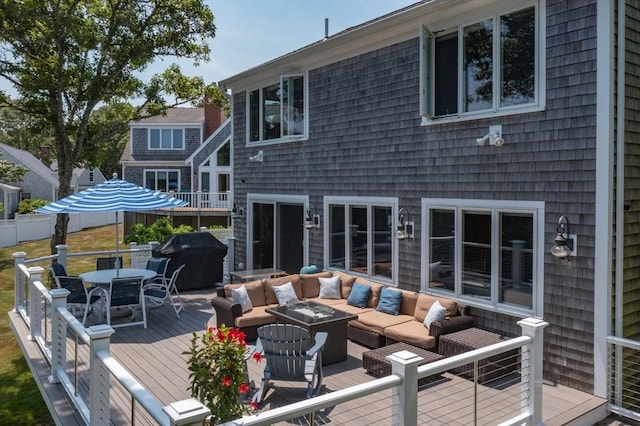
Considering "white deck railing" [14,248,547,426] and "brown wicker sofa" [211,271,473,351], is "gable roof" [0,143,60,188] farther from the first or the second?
"white deck railing" [14,248,547,426]

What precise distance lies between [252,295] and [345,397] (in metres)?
4.93

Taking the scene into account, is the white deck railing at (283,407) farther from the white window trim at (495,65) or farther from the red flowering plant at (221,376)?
the white window trim at (495,65)

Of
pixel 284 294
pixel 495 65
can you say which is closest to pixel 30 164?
pixel 284 294

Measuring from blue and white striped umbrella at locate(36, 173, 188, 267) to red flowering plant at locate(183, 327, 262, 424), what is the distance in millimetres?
5185

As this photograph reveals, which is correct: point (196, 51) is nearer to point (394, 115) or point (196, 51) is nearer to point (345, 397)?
point (394, 115)

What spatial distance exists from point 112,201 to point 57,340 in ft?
10.1

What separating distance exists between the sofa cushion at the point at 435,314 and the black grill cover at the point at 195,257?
20.4ft

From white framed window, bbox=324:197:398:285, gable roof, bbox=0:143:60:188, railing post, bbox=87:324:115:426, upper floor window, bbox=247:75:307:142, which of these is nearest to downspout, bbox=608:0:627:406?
white framed window, bbox=324:197:398:285

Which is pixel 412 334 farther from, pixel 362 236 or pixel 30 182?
pixel 30 182

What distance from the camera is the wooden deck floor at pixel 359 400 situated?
5.27 meters

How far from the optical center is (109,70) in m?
14.6

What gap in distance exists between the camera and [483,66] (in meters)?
7.12

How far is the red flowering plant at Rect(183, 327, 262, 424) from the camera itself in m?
3.70

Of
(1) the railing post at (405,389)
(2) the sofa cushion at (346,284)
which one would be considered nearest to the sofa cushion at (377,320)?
(2) the sofa cushion at (346,284)
